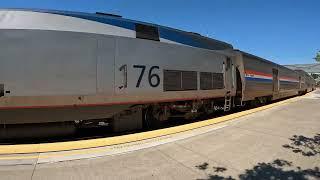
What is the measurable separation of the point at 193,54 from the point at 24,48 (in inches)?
212

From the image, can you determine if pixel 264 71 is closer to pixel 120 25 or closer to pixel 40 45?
pixel 120 25

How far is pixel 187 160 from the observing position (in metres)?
5.63

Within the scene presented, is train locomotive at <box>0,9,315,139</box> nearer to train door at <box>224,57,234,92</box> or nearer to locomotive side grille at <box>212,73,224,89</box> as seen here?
locomotive side grille at <box>212,73,224,89</box>

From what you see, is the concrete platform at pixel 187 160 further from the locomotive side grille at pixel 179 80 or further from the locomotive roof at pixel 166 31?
the locomotive roof at pixel 166 31

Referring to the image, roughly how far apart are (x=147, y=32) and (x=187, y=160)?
4.32 metres

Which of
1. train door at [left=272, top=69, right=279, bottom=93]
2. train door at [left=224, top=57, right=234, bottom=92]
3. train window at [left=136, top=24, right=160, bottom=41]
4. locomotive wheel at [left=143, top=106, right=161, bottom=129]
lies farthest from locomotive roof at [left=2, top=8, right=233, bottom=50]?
train door at [left=272, top=69, right=279, bottom=93]

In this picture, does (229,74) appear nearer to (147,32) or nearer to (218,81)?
(218,81)

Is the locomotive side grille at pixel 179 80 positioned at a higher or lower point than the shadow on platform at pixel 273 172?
higher

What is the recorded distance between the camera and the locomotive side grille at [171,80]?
897 cm

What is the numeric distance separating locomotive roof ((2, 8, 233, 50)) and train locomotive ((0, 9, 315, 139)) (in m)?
0.03

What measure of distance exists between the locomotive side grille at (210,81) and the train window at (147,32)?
2486mm

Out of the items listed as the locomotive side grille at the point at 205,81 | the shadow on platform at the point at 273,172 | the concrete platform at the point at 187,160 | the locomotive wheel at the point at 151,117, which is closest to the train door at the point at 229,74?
the locomotive side grille at the point at 205,81

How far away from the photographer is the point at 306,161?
5598mm

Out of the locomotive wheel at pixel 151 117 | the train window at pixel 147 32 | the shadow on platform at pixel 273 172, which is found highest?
the train window at pixel 147 32
